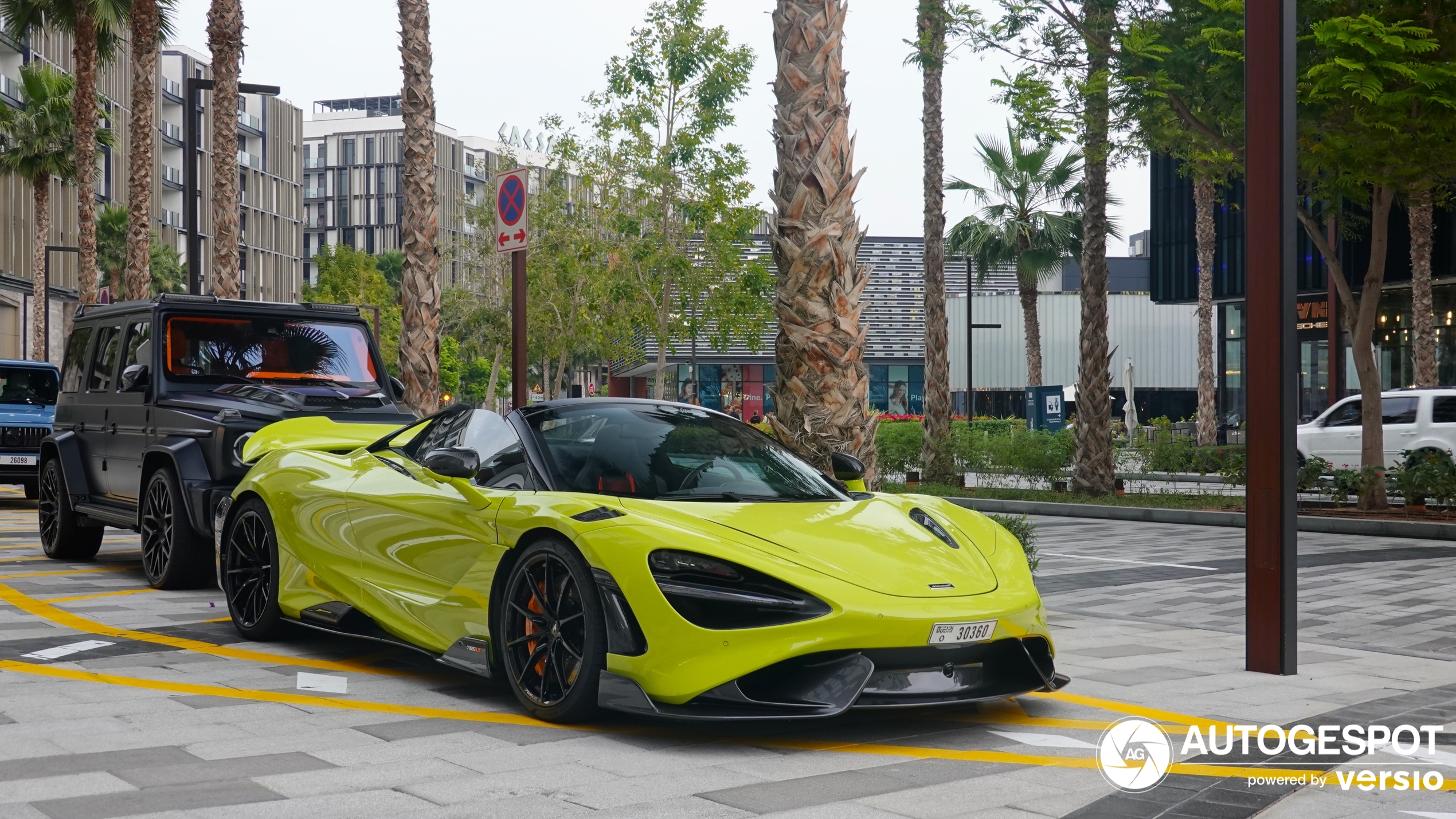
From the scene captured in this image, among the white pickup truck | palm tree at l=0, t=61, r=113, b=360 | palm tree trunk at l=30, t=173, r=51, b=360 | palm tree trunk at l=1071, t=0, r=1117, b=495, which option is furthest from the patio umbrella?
palm tree at l=0, t=61, r=113, b=360

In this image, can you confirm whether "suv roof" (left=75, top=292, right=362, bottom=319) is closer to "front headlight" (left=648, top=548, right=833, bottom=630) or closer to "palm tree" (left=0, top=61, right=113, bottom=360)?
"front headlight" (left=648, top=548, right=833, bottom=630)

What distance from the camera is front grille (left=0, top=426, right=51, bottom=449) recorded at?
58.9 feet

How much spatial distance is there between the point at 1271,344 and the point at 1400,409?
678 inches

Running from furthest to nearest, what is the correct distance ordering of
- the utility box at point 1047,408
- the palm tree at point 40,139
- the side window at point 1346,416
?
the palm tree at point 40,139 < the utility box at point 1047,408 < the side window at point 1346,416

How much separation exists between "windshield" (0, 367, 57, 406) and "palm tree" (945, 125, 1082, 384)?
2748 centimetres

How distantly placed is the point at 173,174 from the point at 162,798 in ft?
279

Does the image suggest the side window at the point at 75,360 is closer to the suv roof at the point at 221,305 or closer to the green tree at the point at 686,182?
the suv roof at the point at 221,305

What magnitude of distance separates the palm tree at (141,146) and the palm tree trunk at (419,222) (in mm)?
11756

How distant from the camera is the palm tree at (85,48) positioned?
2906 centimetres

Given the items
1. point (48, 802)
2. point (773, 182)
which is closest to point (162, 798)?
point (48, 802)

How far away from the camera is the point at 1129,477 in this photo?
21.3 metres

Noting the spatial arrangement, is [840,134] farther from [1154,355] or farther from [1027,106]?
[1154,355]

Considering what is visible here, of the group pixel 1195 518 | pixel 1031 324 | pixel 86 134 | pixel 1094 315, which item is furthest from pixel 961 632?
pixel 1031 324

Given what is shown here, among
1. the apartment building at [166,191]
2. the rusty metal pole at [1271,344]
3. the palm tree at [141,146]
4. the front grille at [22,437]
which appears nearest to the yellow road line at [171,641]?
the rusty metal pole at [1271,344]
